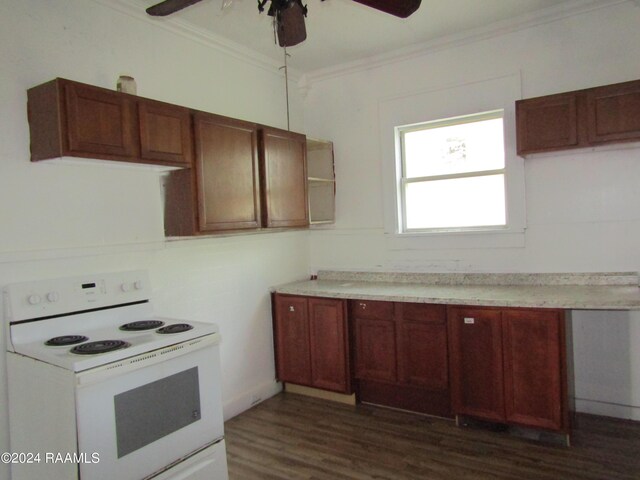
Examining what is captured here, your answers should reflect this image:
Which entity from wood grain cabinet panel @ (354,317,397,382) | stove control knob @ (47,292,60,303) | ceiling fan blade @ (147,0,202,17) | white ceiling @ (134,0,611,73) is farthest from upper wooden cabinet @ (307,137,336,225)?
stove control knob @ (47,292,60,303)

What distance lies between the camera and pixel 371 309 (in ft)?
11.0

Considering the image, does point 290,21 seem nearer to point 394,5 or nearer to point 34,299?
point 394,5

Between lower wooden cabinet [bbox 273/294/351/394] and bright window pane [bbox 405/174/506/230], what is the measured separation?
1.02 metres

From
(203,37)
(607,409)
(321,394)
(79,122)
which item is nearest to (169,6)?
(79,122)

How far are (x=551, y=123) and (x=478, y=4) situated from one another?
900 mm

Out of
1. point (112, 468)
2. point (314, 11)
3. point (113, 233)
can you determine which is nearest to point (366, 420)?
point (112, 468)

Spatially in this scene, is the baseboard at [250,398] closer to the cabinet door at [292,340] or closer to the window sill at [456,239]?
the cabinet door at [292,340]

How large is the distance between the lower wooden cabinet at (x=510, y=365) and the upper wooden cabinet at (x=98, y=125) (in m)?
2.06

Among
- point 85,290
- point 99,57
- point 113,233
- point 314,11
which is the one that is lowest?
point 85,290

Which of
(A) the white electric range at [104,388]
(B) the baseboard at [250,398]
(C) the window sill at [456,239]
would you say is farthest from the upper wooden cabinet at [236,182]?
(B) the baseboard at [250,398]

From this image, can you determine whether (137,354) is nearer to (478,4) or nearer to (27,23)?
(27,23)

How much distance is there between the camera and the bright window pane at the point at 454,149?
347 cm

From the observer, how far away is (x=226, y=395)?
11.0 ft

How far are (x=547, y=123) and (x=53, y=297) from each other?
3016mm
